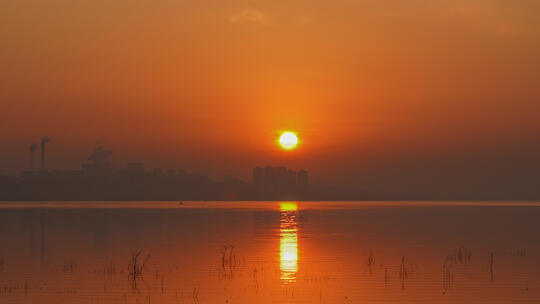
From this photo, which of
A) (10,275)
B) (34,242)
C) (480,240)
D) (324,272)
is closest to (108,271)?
(10,275)

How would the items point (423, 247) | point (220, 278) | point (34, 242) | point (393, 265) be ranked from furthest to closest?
point (34, 242)
point (423, 247)
point (393, 265)
point (220, 278)

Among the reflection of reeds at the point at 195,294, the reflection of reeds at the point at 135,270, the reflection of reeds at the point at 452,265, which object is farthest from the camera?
the reflection of reeds at the point at 135,270

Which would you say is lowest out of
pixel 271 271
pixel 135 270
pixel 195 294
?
pixel 195 294

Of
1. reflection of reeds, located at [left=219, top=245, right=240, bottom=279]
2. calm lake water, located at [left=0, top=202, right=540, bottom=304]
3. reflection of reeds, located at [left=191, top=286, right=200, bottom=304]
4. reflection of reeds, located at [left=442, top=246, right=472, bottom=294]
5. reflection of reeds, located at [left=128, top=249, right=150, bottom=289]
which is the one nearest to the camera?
reflection of reeds, located at [left=191, top=286, right=200, bottom=304]

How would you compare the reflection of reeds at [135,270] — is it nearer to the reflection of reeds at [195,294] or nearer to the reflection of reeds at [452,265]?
the reflection of reeds at [195,294]

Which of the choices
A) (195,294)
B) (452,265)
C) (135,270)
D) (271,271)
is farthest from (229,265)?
(452,265)

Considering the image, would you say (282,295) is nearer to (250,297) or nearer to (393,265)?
(250,297)

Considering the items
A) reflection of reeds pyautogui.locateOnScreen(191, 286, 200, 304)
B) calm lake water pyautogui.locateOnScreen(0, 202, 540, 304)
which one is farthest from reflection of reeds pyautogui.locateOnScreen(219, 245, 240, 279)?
reflection of reeds pyautogui.locateOnScreen(191, 286, 200, 304)

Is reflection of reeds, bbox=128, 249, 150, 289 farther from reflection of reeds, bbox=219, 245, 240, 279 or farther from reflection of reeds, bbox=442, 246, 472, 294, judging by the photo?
Answer: reflection of reeds, bbox=442, 246, 472, 294

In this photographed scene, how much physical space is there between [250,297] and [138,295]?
586cm

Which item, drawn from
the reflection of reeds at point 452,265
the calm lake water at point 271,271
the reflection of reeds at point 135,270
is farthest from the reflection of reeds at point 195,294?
the reflection of reeds at point 452,265

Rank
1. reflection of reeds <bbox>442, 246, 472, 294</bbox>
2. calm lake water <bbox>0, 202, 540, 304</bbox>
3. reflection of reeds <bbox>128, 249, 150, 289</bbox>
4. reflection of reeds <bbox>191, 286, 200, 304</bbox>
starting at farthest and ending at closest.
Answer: reflection of reeds <bbox>128, 249, 150, 289</bbox> < reflection of reeds <bbox>442, 246, 472, 294</bbox> < calm lake water <bbox>0, 202, 540, 304</bbox> < reflection of reeds <bbox>191, 286, 200, 304</bbox>

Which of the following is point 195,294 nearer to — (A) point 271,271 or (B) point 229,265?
(A) point 271,271

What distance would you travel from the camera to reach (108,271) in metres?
47.2
